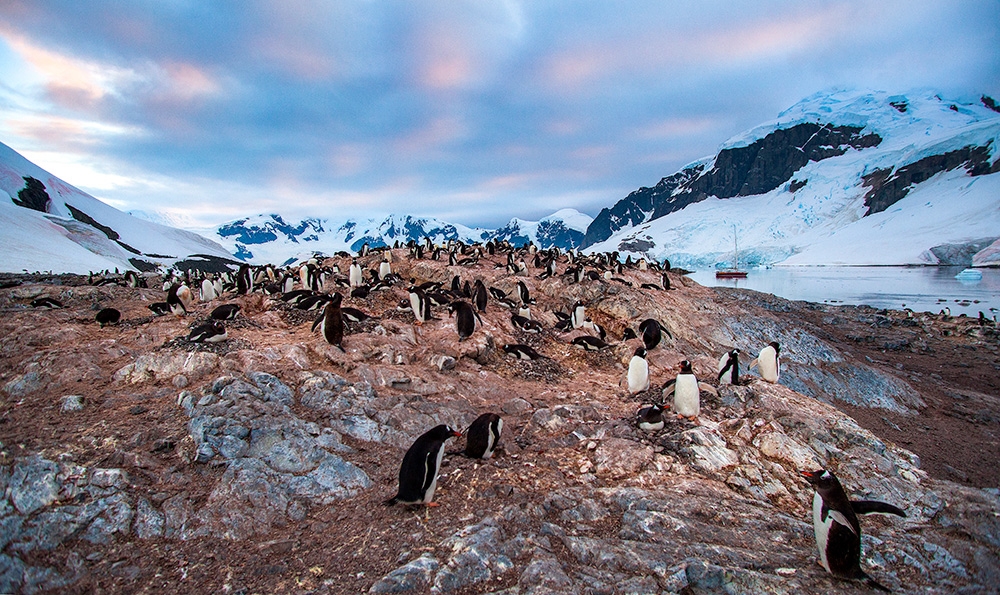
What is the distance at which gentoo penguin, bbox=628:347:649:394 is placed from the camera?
8031 mm

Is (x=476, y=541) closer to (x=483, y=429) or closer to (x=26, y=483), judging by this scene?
(x=483, y=429)

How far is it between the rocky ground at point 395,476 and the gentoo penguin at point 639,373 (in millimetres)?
431

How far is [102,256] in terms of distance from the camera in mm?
44375

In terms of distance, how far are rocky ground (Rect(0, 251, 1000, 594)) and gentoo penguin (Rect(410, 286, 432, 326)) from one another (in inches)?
31.1

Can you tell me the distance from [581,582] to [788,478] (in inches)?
147

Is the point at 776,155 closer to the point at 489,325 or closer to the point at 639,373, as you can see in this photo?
the point at 489,325

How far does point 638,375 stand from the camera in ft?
26.6

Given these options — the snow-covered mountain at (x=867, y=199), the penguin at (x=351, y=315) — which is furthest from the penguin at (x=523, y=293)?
the snow-covered mountain at (x=867, y=199)

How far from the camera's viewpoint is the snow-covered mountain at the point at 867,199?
278ft

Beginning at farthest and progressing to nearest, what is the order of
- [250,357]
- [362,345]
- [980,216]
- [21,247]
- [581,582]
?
[980,216], [21,247], [362,345], [250,357], [581,582]

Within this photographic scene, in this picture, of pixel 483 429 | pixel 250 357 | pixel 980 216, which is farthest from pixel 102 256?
pixel 980 216

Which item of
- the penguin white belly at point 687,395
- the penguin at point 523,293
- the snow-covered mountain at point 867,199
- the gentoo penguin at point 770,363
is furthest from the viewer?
the snow-covered mountain at point 867,199

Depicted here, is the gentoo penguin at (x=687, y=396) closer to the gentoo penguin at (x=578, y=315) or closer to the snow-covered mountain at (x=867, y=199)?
the gentoo penguin at (x=578, y=315)

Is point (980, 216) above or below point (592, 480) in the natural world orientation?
above
